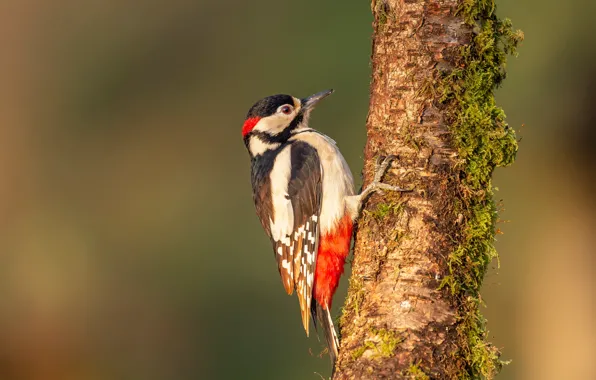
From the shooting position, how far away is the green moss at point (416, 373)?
299 cm

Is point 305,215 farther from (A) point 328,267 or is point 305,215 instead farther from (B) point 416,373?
(B) point 416,373

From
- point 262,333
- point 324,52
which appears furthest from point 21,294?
point 324,52

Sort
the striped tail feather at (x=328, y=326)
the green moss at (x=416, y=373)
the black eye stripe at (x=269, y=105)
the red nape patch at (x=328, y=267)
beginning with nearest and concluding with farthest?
the green moss at (x=416, y=373) → the striped tail feather at (x=328, y=326) → the red nape patch at (x=328, y=267) → the black eye stripe at (x=269, y=105)

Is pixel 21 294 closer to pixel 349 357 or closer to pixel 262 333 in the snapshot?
pixel 262 333

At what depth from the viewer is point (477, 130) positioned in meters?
3.27

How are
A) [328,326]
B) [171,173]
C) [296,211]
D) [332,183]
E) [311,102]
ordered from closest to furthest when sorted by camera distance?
[328,326], [332,183], [296,211], [311,102], [171,173]

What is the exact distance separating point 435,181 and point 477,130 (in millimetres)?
273

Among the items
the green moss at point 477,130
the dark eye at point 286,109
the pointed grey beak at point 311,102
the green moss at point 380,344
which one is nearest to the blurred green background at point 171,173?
the pointed grey beak at point 311,102

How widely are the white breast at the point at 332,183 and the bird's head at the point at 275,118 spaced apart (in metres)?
0.27

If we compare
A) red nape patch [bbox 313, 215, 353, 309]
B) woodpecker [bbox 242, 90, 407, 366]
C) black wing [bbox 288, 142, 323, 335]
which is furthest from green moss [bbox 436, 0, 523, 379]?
black wing [bbox 288, 142, 323, 335]

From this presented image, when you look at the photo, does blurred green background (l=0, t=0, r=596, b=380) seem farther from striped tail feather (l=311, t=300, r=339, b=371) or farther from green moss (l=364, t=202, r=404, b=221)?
green moss (l=364, t=202, r=404, b=221)

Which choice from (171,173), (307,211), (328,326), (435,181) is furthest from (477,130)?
(171,173)

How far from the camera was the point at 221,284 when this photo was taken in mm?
11602

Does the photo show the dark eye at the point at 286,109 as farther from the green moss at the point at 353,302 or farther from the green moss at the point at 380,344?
the green moss at the point at 380,344
